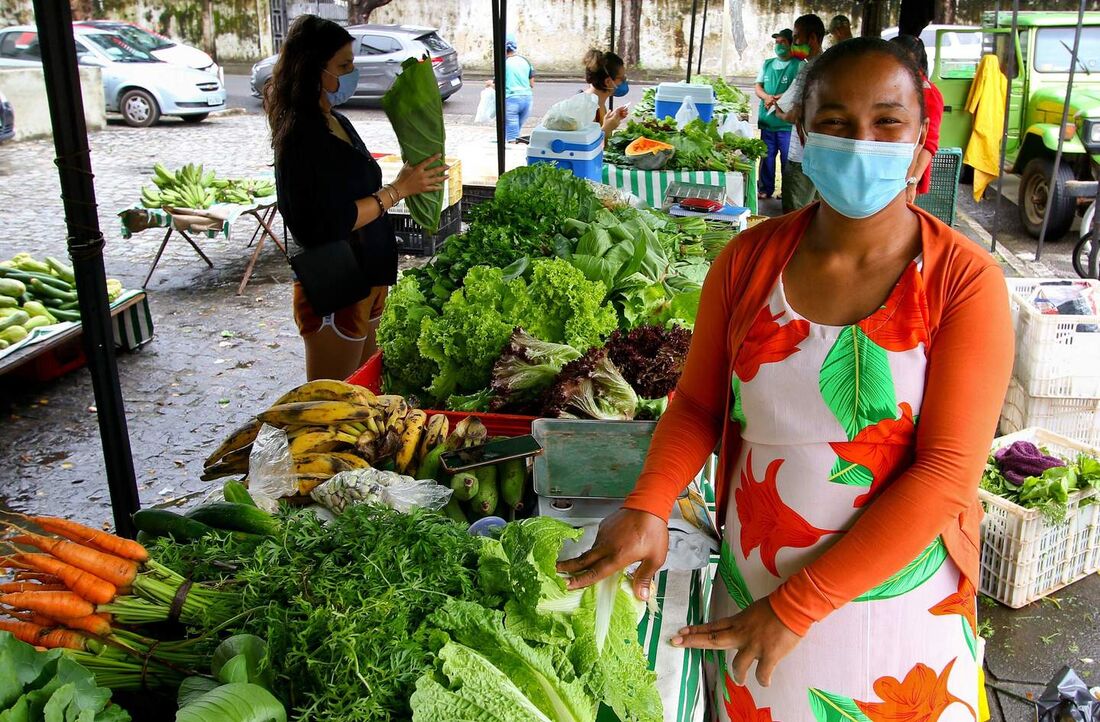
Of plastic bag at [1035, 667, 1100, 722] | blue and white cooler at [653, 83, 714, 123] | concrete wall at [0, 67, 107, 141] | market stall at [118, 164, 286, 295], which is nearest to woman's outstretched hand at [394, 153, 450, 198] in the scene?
plastic bag at [1035, 667, 1100, 722]

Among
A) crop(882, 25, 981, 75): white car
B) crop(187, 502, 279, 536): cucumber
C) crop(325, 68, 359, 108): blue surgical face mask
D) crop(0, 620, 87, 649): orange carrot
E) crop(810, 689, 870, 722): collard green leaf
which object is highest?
crop(882, 25, 981, 75): white car

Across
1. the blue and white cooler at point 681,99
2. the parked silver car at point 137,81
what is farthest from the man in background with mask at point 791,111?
the parked silver car at point 137,81

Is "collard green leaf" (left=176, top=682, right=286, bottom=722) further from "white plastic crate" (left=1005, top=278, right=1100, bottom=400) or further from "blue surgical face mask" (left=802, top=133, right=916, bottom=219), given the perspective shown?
"white plastic crate" (left=1005, top=278, right=1100, bottom=400)

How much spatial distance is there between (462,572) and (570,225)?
2528mm

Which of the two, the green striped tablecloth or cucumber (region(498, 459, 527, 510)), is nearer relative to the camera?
cucumber (region(498, 459, 527, 510))

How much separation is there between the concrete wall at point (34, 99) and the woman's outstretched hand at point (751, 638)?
16532mm

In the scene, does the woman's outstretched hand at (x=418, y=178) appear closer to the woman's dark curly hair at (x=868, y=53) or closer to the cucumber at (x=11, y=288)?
the woman's dark curly hair at (x=868, y=53)

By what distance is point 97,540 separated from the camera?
1.74 metres

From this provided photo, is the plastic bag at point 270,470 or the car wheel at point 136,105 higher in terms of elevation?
the car wheel at point 136,105

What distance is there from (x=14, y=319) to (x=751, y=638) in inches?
223

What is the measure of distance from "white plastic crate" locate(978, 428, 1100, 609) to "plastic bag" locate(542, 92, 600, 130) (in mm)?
3457

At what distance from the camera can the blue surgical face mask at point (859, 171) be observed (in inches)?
61.2

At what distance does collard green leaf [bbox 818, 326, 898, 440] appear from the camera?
155cm

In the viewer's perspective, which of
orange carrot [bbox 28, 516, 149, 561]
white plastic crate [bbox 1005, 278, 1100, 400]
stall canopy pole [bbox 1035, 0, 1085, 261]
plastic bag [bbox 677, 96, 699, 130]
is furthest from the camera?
plastic bag [bbox 677, 96, 699, 130]
